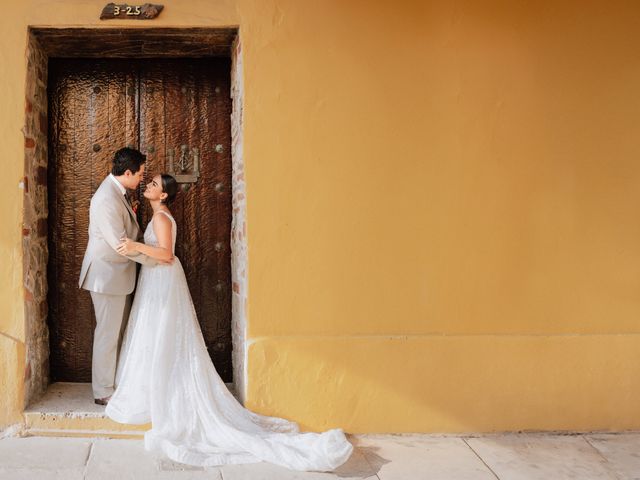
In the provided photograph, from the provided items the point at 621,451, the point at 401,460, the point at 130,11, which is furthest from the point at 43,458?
the point at 621,451

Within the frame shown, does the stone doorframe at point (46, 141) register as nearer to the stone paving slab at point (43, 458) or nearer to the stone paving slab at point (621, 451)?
the stone paving slab at point (43, 458)

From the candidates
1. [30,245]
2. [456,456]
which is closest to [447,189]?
[456,456]

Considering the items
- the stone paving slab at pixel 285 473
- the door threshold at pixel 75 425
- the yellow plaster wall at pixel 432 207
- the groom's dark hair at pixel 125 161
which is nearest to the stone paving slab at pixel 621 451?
the yellow plaster wall at pixel 432 207

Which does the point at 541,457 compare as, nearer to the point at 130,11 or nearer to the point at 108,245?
the point at 108,245

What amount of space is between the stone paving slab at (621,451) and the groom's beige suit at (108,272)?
2.96 metres

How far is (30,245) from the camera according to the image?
4172 millimetres

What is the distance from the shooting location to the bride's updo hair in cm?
424

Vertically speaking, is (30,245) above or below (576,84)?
below

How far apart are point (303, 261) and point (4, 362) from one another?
1892 millimetres

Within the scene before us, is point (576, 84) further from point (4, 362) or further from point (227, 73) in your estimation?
point (4, 362)

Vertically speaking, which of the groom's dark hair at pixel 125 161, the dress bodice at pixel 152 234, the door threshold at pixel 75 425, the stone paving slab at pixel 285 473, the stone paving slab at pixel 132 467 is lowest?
the stone paving slab at pixel 285 473

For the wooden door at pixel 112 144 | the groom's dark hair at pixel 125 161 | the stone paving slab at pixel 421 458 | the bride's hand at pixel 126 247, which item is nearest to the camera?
the stone paving slab at pixel 421 458

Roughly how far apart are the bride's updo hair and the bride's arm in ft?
0.52

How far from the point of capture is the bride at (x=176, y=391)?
3.83 metres
